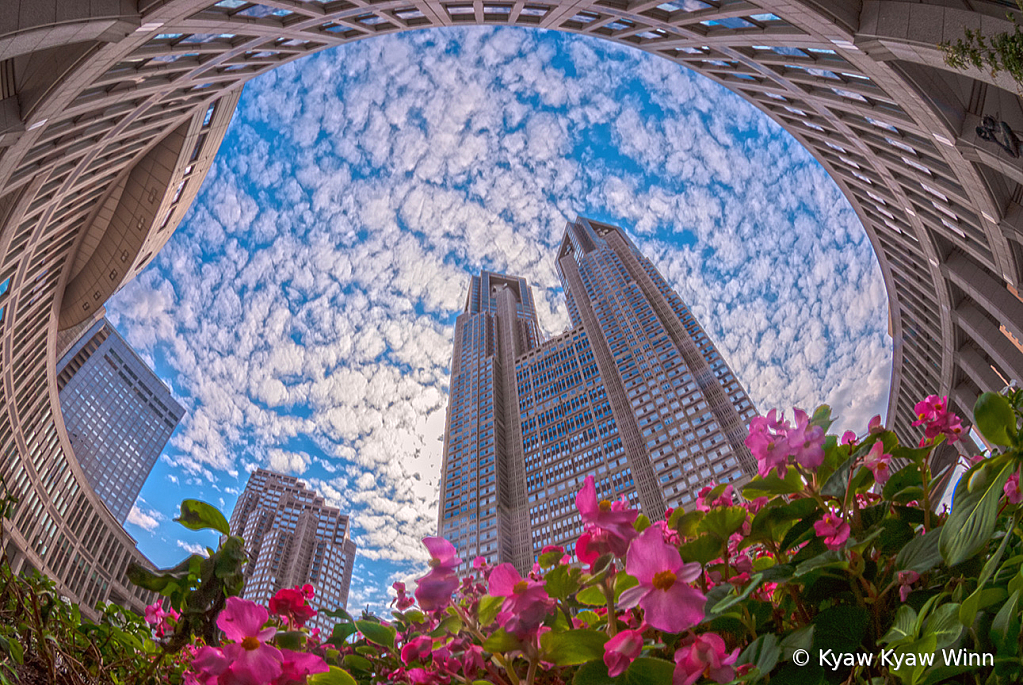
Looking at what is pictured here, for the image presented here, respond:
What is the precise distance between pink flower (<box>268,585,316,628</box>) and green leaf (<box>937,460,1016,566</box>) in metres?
1.78

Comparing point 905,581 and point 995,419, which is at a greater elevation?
point 995,419

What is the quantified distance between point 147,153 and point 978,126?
1347 inches

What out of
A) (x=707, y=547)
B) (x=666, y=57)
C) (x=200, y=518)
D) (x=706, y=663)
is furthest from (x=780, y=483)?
(x=666, y=57)

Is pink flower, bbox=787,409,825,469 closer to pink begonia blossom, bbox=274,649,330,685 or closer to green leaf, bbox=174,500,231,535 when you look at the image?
pink begonia blossom, bbox=274,649,330,685

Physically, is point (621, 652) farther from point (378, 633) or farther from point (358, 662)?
point (358, 662)

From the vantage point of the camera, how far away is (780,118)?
2217 centimetres

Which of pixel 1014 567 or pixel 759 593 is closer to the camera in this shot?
pixel 1014 567

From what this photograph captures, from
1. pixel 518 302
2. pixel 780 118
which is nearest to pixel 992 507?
pixel 780 118

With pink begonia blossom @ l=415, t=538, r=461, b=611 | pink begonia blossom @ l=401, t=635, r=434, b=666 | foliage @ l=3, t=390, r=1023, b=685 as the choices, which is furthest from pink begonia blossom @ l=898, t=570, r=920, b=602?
pink begonia blossom @ l=401, t=635, r=434, b=666

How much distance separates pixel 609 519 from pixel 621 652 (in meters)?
0.25

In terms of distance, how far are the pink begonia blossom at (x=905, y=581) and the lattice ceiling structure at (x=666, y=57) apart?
11198 millimetres

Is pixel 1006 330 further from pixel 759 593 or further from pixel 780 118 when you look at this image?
pixel 759 593

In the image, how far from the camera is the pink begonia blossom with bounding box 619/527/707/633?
849mm

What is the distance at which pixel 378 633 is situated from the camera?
4.82 ft
